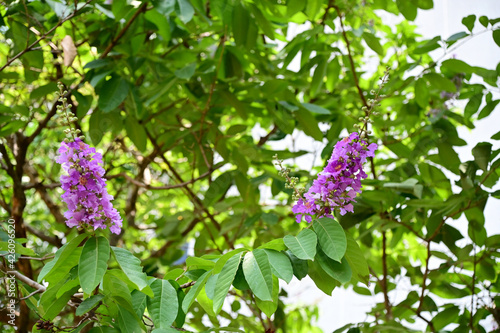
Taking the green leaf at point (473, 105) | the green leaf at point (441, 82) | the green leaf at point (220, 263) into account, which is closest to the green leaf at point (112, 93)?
the green leaf at point (220, 263)

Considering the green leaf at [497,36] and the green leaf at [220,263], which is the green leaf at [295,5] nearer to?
the green leaf at [497,36]

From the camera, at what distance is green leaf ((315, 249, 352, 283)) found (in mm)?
830

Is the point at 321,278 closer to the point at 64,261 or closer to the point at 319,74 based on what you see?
the point at 64,261

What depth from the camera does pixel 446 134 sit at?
5.16 feet

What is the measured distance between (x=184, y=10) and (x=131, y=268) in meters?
0.75

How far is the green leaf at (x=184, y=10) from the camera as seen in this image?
131 cm

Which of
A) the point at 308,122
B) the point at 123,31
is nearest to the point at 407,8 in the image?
the point at 308,122

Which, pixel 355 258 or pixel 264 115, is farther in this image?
pixel 264 115

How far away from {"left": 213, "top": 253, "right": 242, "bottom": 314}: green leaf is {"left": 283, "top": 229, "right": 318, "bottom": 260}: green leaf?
0.29 ft

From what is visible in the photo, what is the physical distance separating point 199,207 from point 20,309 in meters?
0.66

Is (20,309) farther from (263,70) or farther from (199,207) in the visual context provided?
(263,70)

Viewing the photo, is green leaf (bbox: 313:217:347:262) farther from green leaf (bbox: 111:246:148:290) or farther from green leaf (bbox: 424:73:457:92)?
green leaf (bbox: 424:73:457:92)

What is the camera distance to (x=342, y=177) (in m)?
0.88

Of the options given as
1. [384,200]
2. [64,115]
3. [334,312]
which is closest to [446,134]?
[384,200]
